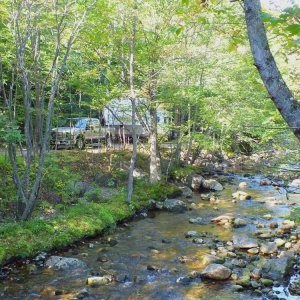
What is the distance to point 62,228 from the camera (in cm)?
1030

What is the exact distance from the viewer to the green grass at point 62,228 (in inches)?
353

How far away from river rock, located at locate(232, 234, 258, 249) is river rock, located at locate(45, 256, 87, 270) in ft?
15.1

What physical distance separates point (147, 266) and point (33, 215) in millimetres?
4473

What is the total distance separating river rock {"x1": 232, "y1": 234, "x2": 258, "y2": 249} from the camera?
33.4 feet

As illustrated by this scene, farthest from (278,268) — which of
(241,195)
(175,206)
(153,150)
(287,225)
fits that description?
(153,150)

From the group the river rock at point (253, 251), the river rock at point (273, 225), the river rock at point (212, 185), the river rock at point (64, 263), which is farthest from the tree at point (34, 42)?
the river rock at point (212, 185)

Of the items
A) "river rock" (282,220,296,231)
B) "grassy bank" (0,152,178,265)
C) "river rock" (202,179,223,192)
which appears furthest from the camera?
"river rock" (202,179,223,192)

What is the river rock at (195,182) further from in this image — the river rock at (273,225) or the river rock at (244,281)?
the river rock at (244,281)

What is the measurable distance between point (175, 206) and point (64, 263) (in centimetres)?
668

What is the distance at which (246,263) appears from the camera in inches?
356

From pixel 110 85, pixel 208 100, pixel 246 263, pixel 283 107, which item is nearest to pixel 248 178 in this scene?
pixel 208 100

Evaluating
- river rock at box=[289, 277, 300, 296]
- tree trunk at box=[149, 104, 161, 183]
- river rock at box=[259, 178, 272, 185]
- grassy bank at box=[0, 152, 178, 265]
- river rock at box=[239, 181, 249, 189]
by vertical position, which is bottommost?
river rock at box=[289, 277, 300, 296]

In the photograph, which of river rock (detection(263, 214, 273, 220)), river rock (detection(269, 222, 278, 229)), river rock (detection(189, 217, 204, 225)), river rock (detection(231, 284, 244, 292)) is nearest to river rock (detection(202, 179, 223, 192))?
river rock (detection(263, 214, 273, 220))

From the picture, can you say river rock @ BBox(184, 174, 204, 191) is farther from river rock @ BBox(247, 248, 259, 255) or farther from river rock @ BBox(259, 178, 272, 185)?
river rock @ BBox(247, 248, 259, 255)
